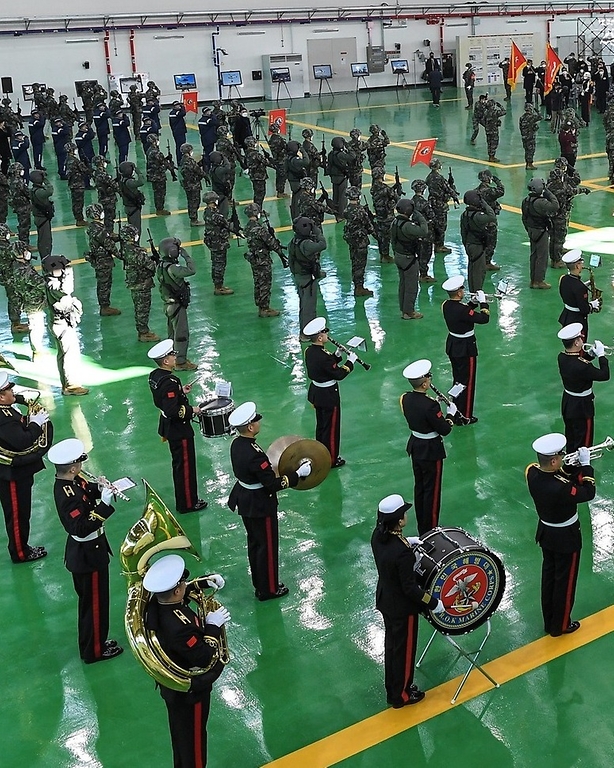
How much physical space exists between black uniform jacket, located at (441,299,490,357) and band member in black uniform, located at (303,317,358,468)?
1.30 m

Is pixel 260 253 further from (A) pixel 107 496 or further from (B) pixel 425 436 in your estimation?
(A) pixel 107 496

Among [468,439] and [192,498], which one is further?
[468,439]

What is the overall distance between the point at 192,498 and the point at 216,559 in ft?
2.94

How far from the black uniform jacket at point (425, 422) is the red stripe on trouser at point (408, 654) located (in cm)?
193

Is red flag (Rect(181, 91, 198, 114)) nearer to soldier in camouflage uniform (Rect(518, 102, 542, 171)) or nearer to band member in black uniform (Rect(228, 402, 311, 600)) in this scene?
soldier in camouflage uniform (Rect(518, 102, 542, 171))

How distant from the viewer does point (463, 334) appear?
9234mm

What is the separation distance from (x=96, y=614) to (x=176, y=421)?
2.08 meters

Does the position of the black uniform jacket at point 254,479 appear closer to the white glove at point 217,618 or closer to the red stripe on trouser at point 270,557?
the red stripe on trouser at point 270,557

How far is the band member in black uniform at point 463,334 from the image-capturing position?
9094mm

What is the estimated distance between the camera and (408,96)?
116 feet

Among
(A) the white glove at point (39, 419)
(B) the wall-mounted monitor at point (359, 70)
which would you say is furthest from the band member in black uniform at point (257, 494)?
(B) the wall-mounted monitor at point (359, 70)

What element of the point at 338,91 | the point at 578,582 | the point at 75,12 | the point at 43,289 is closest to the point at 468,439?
the point at 578,582

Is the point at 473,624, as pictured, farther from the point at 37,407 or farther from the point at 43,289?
the point at 43,289

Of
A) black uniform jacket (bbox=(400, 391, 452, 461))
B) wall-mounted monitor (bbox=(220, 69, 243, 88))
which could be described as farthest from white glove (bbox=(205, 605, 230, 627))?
wall-mounted monitor (bbox=(220, 69, 243, 88))
